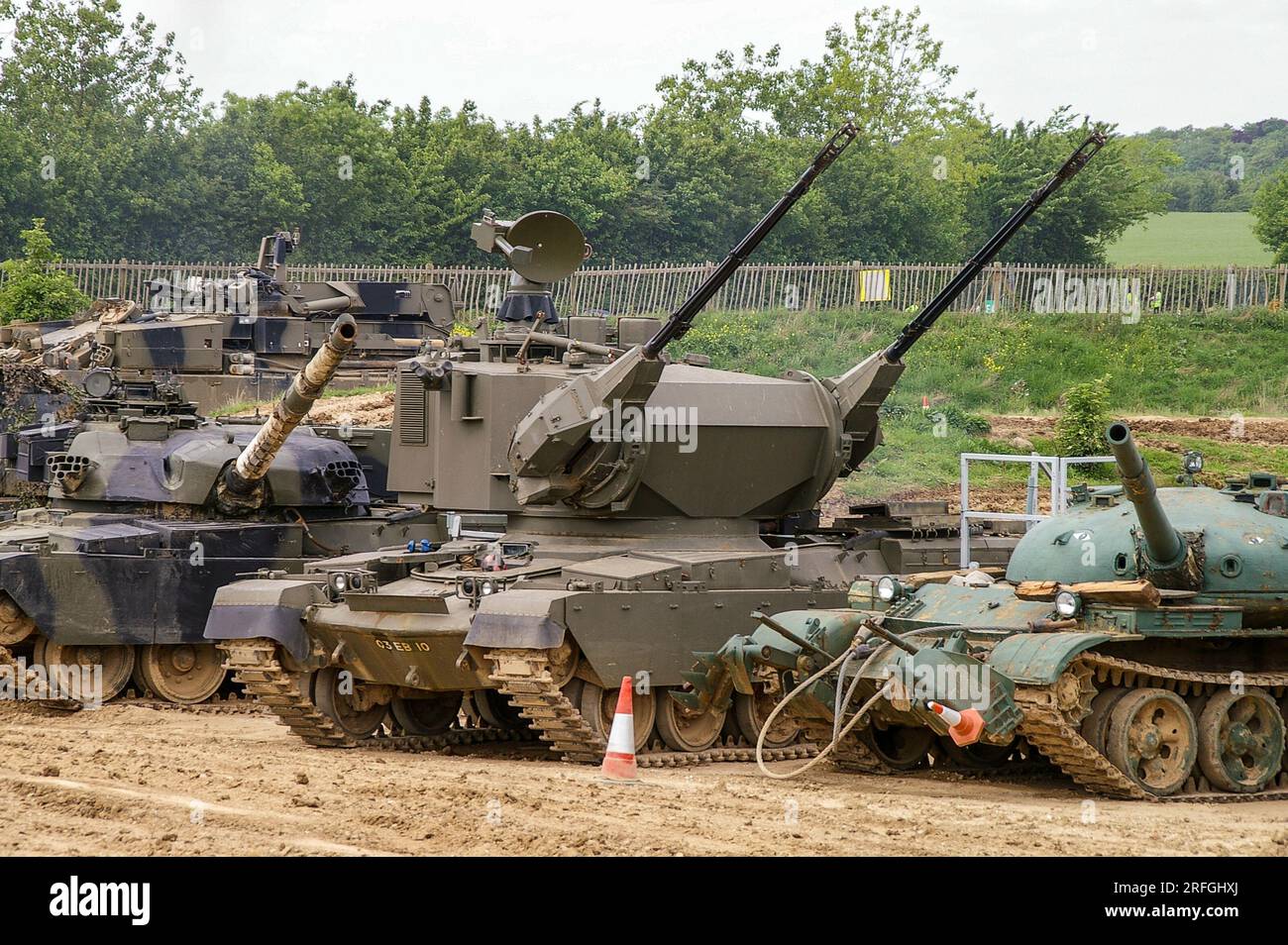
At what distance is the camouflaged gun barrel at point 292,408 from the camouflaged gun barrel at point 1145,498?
6.02 m

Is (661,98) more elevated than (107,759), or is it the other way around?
(661,98)

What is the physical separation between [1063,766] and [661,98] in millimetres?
33086

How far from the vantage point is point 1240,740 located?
1248 cm

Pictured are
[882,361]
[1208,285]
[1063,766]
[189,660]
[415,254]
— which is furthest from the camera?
[415,254]

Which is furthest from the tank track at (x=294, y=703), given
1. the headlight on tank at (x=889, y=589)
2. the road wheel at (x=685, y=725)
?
the headlight on tank at (x=889, y=589)

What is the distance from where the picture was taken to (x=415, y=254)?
4103 centimetres

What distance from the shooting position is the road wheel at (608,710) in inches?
547

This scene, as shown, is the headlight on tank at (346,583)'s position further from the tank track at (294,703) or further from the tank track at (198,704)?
the tank track at (198,704)

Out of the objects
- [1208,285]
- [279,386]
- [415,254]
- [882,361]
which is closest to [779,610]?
[882,361]

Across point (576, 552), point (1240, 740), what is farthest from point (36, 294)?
point (1240, 740)

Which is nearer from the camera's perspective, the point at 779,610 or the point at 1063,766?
the point at 1063,766

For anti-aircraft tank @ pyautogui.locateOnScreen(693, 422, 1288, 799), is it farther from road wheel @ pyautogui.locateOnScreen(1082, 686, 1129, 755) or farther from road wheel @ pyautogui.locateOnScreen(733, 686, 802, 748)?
road wheel @ pyautogui.locateOnScreen(733, 686, 802, 748)
